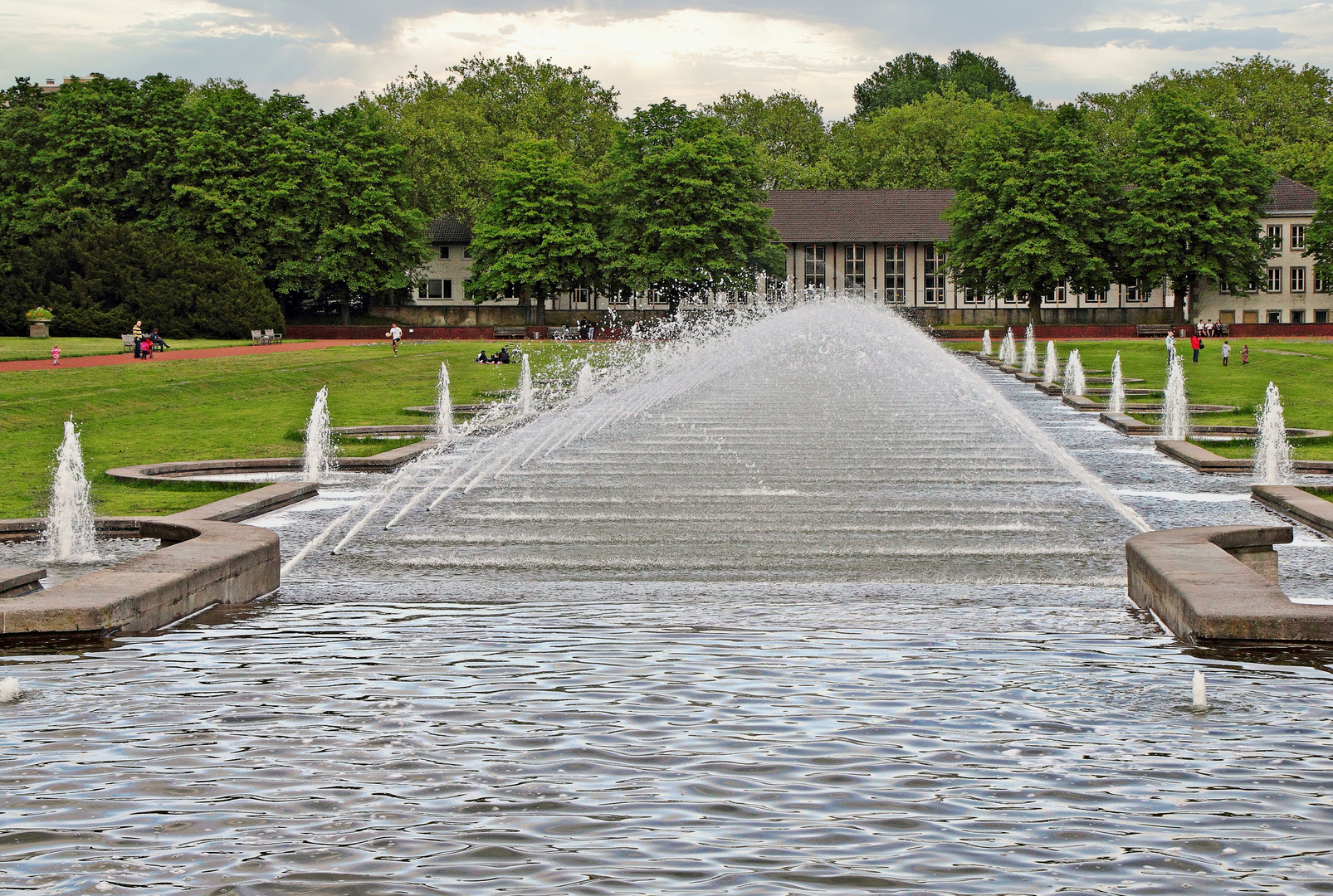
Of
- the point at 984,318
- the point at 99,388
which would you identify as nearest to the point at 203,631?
the point at 99,388

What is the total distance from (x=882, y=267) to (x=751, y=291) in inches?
703

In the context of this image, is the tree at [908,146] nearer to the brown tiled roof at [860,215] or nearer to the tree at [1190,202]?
the brown tiled roof at [860,215]

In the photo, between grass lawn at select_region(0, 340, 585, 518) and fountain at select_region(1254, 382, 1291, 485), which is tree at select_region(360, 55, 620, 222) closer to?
grass lawn at select_region(0, 340, 585, 518)

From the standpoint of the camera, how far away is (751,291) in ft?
269

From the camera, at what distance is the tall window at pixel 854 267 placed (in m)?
96.7

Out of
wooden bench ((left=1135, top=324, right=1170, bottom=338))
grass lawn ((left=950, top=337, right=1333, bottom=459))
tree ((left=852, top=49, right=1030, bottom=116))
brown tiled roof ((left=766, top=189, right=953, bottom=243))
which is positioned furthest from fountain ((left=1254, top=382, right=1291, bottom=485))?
tree ((left=852, top=49, right=1030, bottom=116))

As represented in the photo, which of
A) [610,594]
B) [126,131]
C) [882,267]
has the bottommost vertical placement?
[610,594]

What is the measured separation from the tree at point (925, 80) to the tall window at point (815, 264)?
53.3m

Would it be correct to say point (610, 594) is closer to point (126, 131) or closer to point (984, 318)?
point (126, 131)

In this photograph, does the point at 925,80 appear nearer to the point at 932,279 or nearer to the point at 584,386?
the point at 932,279

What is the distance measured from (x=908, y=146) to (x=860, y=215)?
18987 millimetres

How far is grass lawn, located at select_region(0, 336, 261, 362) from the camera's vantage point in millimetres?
47438

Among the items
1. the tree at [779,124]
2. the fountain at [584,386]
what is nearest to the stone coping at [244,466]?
the fountain at [584,386]

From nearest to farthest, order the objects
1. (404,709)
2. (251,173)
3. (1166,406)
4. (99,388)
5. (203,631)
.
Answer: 1. (404,709)
2. (203,631)
3. (1166,406)
4. (99,388)
5. (251,173)
